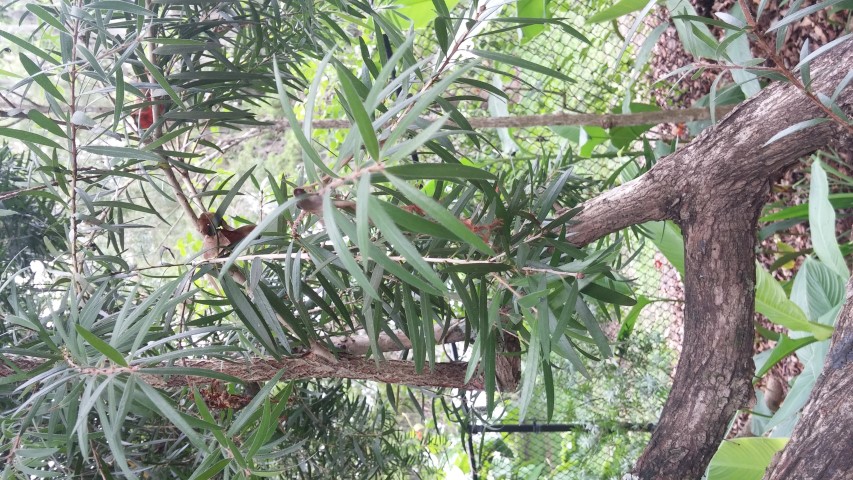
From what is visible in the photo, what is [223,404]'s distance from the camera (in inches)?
27.6

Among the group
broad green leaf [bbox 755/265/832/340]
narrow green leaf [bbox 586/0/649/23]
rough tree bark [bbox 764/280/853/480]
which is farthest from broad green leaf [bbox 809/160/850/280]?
narrow green leaf [bbox 586/0/649/23]

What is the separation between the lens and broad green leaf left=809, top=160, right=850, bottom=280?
673mm

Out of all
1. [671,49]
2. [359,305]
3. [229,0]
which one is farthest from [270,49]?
[671,49]

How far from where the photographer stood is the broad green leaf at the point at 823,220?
0.67m

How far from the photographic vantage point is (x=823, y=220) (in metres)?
0.70

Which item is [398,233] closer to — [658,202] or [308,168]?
[308,168]

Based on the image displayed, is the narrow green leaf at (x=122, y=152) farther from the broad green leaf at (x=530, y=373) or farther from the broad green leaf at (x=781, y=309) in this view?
the broad green leaf at (x=781, y=309)

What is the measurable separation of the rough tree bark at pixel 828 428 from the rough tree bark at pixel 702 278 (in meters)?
0.13

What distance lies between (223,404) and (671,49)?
60.5 inches

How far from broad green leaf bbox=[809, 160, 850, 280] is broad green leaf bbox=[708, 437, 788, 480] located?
8.9 inches

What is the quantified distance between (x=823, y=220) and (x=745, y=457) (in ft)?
0.99

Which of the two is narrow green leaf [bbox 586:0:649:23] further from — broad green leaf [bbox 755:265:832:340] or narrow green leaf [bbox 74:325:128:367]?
narrow green leaf [bbox 74:325:128:367]

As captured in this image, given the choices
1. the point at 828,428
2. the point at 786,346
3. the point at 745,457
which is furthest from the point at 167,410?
the point at 786,346

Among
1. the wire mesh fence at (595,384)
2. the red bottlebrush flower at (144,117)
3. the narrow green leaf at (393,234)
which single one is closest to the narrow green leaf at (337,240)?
the narrow green leaf at (393,234)
